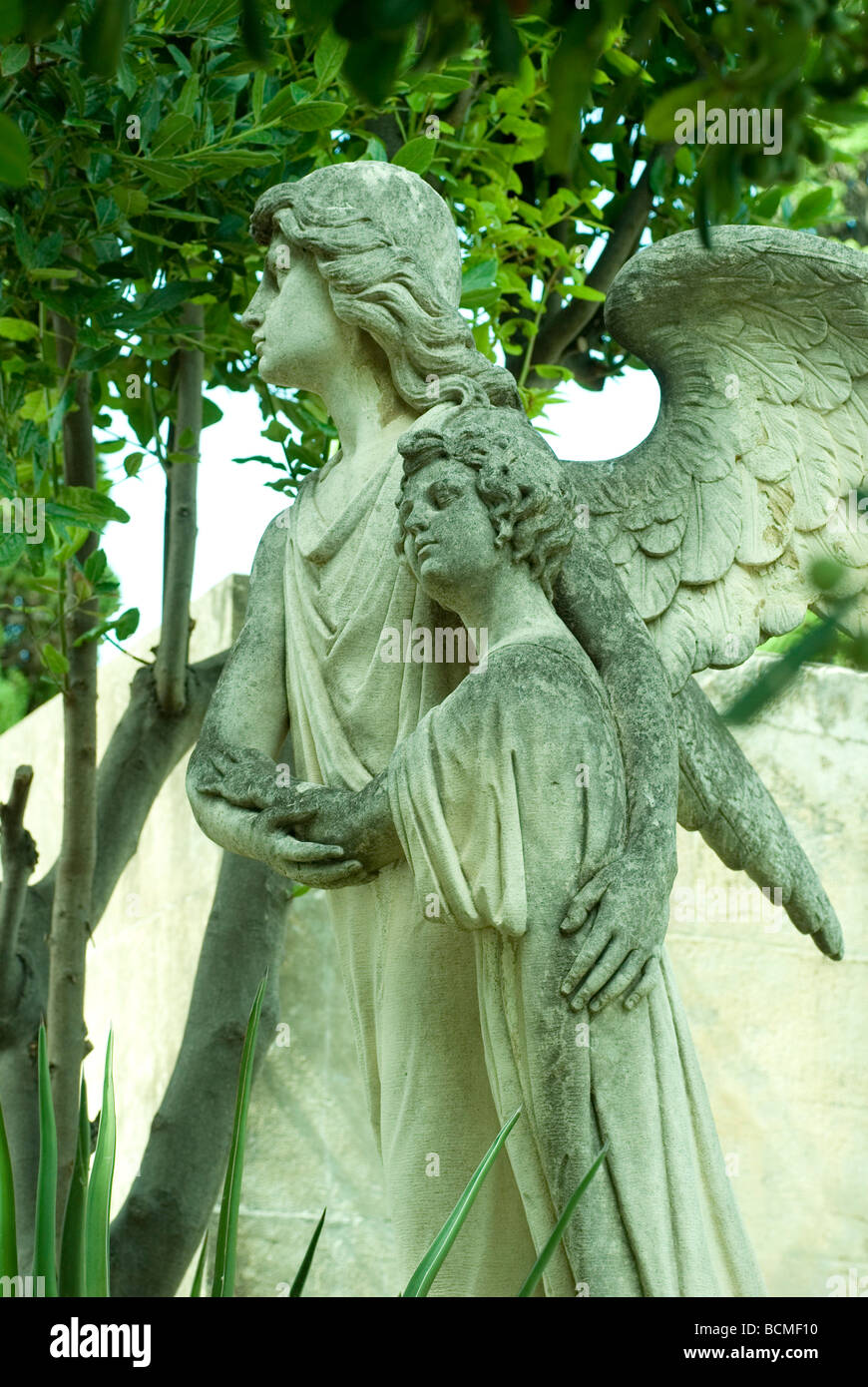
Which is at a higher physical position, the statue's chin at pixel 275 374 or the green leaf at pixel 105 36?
the statue's chin at pixel 275 374

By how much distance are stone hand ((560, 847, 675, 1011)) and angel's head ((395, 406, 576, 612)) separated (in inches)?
20.9

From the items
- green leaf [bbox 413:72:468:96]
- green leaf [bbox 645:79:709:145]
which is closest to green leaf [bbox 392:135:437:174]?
green leaf [bbox 413:72:468:96]

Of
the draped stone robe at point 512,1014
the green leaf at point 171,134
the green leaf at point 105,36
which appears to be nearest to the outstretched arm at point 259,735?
the draped stone robe at point 512,1014

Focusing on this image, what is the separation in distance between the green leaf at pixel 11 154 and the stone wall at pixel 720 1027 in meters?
4.59

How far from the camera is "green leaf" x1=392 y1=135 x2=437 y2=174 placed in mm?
4141

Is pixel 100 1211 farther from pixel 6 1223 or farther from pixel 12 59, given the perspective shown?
pixel 12 59

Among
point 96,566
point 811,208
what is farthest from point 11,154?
point 811,208

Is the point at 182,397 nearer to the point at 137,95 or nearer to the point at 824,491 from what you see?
the point at 137,95

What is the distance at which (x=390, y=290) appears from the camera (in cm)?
324

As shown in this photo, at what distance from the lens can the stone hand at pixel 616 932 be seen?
2848 mm

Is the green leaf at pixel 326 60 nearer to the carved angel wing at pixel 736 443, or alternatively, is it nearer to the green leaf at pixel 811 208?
the carved angel wing at pixel 736 443
